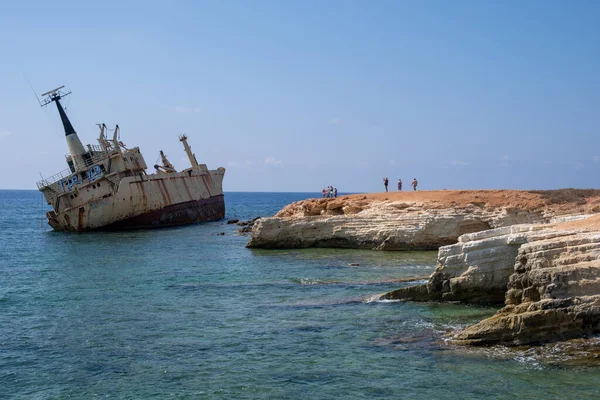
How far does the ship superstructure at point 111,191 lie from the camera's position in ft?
149

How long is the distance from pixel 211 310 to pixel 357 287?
15.5ft

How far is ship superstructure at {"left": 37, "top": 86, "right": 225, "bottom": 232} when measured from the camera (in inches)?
1788

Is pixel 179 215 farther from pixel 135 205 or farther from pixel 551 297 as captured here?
pixel 551 297

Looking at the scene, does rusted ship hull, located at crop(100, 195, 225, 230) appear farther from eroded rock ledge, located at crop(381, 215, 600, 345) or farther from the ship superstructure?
eroded rock ledge, located at crop(381, 215, 600, 345)

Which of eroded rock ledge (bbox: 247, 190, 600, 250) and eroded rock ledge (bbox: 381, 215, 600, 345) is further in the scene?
eroded rock ledge (bbox: 247, 190, 600, 250)

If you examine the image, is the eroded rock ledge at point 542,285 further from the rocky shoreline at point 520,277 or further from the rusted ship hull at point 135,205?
the rusted ship hull at point 135,205

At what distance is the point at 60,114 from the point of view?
173 ft

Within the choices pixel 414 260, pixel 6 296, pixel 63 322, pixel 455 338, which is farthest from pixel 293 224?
pixel 455 338

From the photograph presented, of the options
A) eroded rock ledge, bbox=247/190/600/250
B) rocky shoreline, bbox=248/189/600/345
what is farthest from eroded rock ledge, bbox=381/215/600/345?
eroded rock ledge, bbox=247/190/600/250

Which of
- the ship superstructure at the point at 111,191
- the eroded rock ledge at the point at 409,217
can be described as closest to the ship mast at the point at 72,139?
the ship superstructure at the point at 111,191

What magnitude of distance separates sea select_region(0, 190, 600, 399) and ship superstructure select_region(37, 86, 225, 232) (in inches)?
831

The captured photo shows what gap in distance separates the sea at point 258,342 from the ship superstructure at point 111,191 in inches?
→ 831

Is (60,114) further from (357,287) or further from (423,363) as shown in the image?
(423,363)

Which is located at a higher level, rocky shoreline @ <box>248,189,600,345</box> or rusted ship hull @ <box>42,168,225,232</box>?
rusted ship hull @ <box>42,168,225,232</box>
